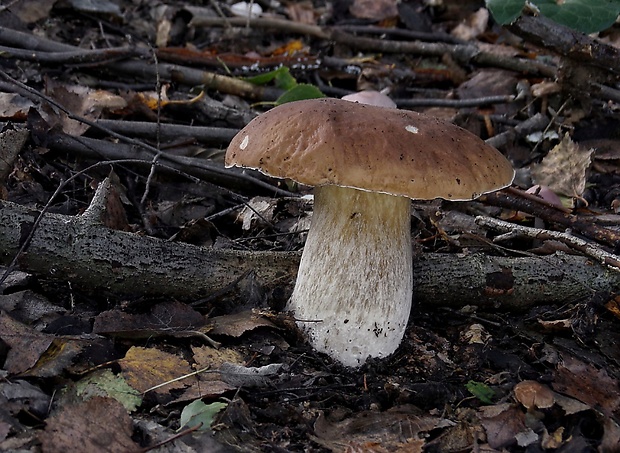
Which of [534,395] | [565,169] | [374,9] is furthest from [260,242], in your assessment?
[374,9]

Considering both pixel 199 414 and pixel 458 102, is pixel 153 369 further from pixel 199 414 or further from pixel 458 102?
pixel 458 102

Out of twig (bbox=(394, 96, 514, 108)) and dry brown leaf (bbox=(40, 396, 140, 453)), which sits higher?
twig (bbox=(394, 96, 514, 108))

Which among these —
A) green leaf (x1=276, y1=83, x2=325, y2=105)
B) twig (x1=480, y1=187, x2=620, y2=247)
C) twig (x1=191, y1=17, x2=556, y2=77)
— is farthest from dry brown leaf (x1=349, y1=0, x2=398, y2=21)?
twig (x1=480, y1=187, x2=620, y2=247)

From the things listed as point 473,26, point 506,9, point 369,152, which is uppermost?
point 506,9

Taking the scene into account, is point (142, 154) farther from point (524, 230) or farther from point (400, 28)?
point (400, 28)

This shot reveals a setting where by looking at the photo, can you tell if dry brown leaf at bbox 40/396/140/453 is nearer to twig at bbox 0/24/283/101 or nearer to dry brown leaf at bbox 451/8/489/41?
twig at bbox 0/24/283/101

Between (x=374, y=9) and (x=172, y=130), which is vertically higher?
(x=374, y=9)

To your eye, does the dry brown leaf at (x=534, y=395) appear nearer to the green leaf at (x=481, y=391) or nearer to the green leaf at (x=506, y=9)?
the green leaf at (x=481, y=391)
